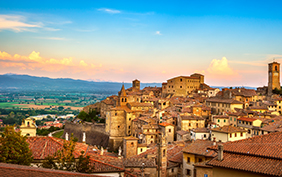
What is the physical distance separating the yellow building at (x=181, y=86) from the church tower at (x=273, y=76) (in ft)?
74.7

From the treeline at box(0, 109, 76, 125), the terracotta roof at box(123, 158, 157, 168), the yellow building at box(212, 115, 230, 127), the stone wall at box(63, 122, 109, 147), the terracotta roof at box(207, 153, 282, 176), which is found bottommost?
the treeline at box(0, 109, 76, 125)

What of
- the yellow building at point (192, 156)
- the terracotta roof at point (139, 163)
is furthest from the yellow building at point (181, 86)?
the yellow building at point (192, 156)

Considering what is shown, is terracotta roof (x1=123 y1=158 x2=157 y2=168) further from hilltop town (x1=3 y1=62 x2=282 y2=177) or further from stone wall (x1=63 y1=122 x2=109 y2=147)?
stone wall (x1=63 y1=122 x2=109 y2=147)

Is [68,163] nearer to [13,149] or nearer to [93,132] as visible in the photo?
[13,149]

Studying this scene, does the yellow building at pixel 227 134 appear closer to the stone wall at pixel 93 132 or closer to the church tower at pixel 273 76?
the stone wall at pixel 93 132

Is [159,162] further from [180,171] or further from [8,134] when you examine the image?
[8,134]

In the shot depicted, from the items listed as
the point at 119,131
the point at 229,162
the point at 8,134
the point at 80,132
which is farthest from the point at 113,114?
the point at 229,162

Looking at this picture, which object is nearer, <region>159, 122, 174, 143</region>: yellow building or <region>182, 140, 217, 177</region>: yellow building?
<region>182, 140, 217, 177</region>: yellow building

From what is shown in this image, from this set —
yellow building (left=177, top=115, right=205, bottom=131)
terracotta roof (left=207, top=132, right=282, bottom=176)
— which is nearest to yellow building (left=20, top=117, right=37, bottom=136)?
yellow building (left=177, top=115, right=205, bottom=131)

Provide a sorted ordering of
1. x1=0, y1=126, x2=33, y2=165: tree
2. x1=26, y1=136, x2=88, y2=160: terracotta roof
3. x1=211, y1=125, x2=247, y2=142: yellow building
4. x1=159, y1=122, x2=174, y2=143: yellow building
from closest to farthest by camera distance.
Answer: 1. x1=0, y1=126, x2=33, y2=165: tree
2. x1=26, y1=136, x2=88, y2=160: terracotta roof
3. x1=211, y1=125, x2=247, y2=142: yellow building
4. x1=159, y1=122, x2=174, y2=143: yellow building

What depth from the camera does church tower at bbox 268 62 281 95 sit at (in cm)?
→ 8706

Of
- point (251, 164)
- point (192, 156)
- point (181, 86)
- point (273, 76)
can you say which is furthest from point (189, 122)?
point (273, 76)

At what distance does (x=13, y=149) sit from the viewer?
18.4 meters

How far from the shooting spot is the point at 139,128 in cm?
4991
